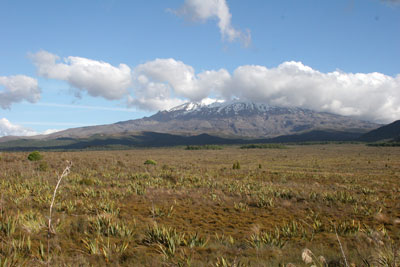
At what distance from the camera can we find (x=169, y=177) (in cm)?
2141

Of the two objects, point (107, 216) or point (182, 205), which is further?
point (182, 205)

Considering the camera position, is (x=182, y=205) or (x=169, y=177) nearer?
(x=182, y=205)

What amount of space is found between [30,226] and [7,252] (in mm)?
1689

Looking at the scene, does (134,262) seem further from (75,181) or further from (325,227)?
(75,181)

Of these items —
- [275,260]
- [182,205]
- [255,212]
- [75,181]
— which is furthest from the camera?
[75,181]

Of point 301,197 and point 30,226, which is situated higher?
point 30,226

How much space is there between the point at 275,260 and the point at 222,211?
563 cm

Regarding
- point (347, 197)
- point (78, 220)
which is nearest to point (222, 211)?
point (78, 220)

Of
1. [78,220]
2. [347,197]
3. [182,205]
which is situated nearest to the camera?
[78,220]

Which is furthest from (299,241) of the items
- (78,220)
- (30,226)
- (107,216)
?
(30,226)

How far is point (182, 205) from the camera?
462 inches

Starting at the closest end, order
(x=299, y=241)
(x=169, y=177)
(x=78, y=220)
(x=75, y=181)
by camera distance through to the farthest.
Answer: (x=299, y=241) < (x=78, y=220) < (x=75, y=181) < (x=169, y=177)

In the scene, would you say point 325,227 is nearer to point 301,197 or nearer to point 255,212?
point 255,212

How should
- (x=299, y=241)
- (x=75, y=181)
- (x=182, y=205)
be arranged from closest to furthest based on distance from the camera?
(x=299, y=241), (x=182, y=205), (x=75, y=181)
